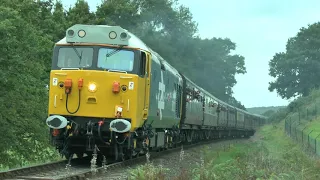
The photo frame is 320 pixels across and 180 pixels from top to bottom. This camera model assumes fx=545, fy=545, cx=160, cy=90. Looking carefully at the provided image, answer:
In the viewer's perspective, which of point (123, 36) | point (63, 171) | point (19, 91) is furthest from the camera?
point (19, 91)

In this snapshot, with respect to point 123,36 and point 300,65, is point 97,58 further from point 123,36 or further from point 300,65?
point 300,65

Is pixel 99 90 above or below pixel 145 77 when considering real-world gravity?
below

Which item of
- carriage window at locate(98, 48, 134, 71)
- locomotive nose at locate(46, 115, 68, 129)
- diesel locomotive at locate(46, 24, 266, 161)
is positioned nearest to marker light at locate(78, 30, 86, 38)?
diesel locomotive at locate(46, 24, 266, 161)

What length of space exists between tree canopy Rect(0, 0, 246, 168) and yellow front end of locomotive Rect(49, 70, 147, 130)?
181 inches

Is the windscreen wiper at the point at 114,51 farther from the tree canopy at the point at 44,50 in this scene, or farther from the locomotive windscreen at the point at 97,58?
the tree canopy at the point at 44,50

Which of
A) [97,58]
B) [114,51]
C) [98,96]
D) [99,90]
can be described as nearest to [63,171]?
[98,96]

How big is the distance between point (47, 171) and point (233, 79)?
7313 cm

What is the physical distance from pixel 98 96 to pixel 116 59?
1.08 metres

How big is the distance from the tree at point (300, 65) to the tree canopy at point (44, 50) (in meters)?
8.03

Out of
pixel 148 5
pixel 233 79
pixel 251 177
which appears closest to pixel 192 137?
pixel 251 177

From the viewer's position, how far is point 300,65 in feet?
251

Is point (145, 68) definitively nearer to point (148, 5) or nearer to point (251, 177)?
point (251, 177)

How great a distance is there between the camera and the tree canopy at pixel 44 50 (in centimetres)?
1911

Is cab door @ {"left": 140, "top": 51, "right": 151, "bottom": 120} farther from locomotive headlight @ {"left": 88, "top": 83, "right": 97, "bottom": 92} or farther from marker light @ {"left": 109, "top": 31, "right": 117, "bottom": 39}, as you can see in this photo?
locomotive headlight @ {"left": 88, "top": 83, "right": 97, "bottom": 92}
